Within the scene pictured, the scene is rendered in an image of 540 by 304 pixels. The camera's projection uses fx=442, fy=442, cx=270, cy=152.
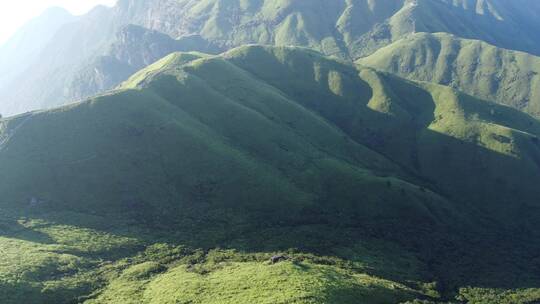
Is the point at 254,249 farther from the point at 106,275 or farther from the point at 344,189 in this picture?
the point at 344,189

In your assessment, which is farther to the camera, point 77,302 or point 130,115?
point 130,115

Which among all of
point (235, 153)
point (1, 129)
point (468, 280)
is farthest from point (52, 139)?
point (468, 280)

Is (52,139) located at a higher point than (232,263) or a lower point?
higher

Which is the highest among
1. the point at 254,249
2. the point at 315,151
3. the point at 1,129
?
the point at 1,129

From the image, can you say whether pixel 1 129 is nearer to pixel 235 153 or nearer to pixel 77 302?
pixel 235 153

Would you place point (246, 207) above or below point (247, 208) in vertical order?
above

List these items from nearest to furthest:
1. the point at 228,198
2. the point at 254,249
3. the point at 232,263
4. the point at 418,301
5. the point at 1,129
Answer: the point at 418,301 < the point at 232,263 < the point at 254,249 < the point at 228,198 < the point at 1,129

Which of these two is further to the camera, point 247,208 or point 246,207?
point 246,207

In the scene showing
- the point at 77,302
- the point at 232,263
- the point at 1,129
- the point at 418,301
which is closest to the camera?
the point at 77,302
